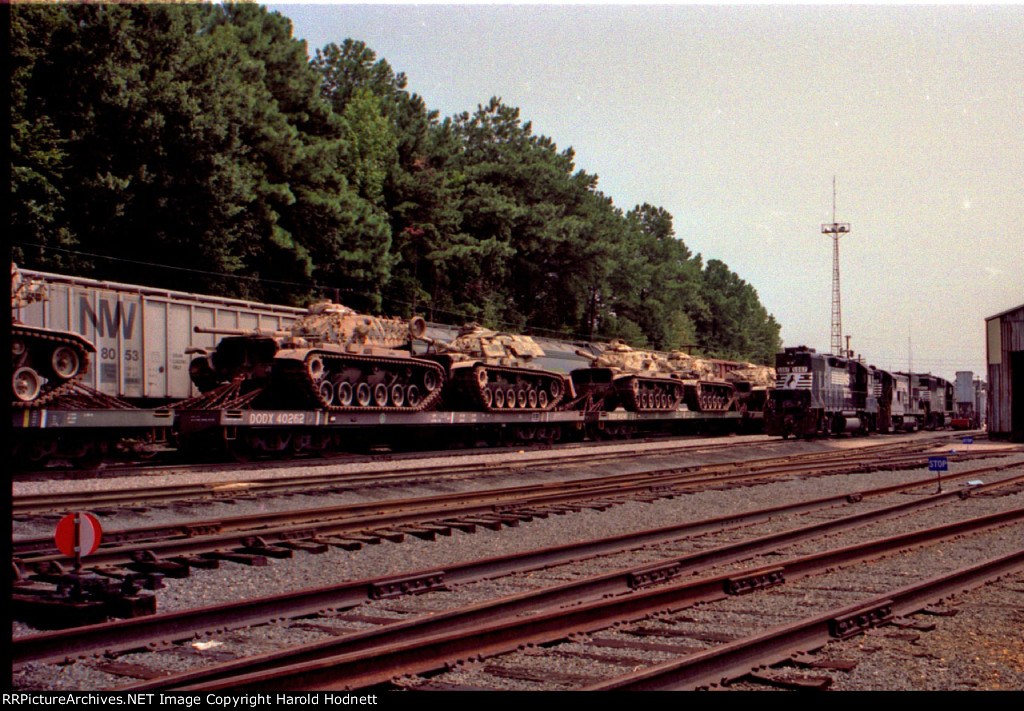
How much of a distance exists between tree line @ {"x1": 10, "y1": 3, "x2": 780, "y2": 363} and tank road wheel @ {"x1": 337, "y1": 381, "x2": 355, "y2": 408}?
4.92 metres

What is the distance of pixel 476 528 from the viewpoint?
32.4 feet

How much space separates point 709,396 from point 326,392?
18.9m

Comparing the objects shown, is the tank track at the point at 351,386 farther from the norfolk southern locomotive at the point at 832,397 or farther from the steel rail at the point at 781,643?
the norfolk southern locomotive at the point at 832,397

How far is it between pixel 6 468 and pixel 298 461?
13.3m

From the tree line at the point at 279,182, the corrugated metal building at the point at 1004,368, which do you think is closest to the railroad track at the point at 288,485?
the tree line at the point at 279,182

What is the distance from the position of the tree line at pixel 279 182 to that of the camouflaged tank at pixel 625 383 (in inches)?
345

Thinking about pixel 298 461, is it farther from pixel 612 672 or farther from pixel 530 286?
pixel 530 286

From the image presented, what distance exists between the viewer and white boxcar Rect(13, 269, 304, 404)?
1934cm

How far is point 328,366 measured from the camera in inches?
754

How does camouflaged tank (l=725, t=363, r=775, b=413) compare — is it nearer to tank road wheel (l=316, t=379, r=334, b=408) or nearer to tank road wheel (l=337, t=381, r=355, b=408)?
tank road wheel (l=337, t=381, r=355, b=408)

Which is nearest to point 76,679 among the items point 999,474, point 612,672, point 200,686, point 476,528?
point 200,686

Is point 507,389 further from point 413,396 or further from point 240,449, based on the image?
point 240,449

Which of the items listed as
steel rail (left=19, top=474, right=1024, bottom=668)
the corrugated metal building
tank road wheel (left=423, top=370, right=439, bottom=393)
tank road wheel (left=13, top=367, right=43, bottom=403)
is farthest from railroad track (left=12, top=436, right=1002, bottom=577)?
the corrugated metal building

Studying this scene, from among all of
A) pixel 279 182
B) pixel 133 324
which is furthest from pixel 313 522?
pixel 279 182
